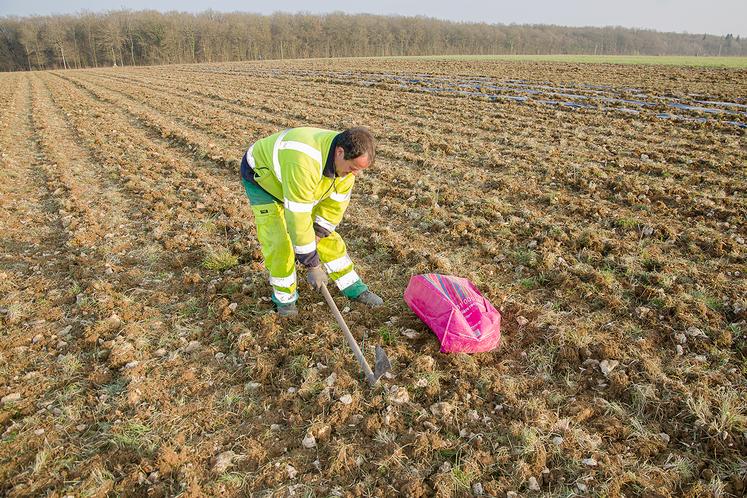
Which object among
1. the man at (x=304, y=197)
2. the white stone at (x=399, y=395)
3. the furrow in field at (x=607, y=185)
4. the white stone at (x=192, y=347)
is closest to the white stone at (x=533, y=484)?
the white stone at (x=399, y=395)

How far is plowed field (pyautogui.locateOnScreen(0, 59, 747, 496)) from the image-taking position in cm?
277

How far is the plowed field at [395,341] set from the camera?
277 centimetres

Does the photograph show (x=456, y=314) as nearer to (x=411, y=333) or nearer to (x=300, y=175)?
(x=411, y=333)

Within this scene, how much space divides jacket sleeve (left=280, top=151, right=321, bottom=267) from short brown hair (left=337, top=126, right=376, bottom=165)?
0.30 meters

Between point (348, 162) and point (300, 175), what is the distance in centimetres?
40

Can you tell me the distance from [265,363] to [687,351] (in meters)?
3.58

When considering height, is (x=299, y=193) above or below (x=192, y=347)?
above

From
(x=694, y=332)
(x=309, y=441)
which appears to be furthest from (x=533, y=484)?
(x=694, y=332)

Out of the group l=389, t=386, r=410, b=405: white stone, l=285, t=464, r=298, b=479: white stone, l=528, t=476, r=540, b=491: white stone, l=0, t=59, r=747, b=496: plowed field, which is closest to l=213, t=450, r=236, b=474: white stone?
l=0, t=59, r=747, b=496: plowed field

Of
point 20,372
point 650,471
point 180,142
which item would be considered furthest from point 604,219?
point 180,142

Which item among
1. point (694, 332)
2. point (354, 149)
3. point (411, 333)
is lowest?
point (411, 333)

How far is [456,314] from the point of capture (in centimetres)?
359

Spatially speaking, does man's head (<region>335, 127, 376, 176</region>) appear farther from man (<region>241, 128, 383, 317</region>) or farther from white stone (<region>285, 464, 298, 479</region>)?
white stone (<region>285, 464, 298, 479</region>)

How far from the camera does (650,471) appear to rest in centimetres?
268
